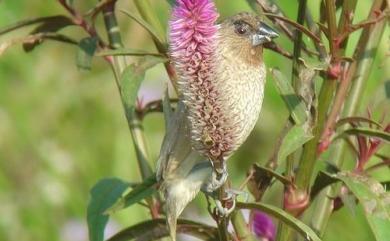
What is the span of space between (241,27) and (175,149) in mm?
350

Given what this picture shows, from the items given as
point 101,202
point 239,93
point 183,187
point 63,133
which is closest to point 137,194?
point 183,187

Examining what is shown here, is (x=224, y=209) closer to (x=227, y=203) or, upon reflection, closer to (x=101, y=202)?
(x=227, y=203)

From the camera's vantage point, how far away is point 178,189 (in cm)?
228

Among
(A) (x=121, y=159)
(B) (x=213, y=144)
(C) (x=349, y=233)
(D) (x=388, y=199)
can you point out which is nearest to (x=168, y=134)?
(B) (x=213, y=144)

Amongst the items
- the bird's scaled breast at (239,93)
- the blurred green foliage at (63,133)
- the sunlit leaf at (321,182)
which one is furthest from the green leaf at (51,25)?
the blurred green foliage at (63,133)

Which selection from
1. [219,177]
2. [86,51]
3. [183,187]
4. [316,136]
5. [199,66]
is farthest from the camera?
[86,51]

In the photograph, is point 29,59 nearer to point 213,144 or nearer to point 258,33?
point 258,33

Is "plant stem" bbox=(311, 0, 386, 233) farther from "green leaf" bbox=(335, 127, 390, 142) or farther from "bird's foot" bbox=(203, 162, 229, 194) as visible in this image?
"bird's foot" bbox=(203, 162, 229, 194)

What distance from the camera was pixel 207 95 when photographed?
1.90 m

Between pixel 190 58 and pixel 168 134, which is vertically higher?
pixel 190 58

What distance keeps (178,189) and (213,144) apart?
0.34 m

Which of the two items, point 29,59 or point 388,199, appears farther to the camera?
point 29,59

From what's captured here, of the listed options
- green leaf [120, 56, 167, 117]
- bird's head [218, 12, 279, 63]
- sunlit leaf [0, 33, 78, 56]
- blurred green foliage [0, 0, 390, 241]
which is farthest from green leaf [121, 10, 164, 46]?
blurred green foliage [0, 0, 390, 241]

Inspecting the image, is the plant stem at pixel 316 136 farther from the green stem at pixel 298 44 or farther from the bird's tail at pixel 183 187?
the bird's tail at pixel 183 187
